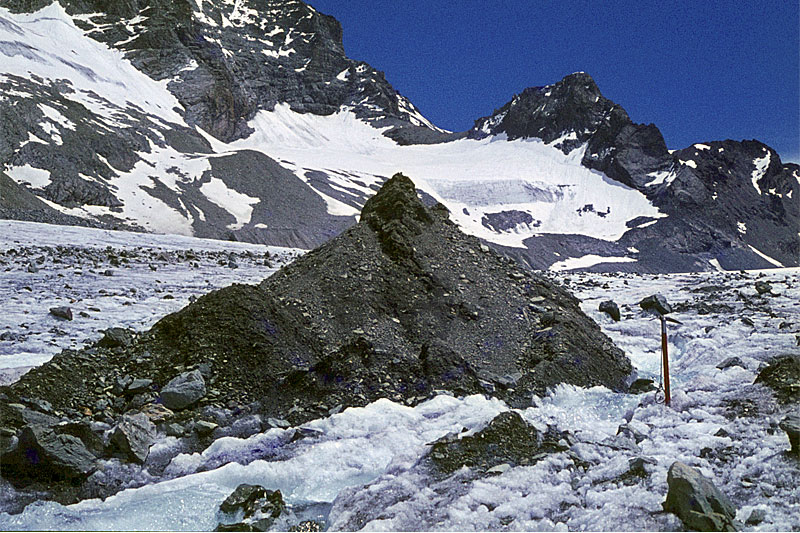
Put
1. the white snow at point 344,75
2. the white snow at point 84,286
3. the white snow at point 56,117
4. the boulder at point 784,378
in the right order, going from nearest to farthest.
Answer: the boulder at point 784,378, the white snow at point 84,286, the white snow at point 56,117, the white snow at point 344,75

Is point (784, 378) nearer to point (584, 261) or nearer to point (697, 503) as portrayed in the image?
point (697, 503)

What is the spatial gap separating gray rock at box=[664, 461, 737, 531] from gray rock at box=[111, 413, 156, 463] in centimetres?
475

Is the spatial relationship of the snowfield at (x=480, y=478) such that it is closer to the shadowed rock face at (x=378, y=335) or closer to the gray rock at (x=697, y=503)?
the gray rock at (x=697, y=503)

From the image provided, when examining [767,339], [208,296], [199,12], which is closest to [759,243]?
[767,339]

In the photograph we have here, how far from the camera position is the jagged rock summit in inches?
261

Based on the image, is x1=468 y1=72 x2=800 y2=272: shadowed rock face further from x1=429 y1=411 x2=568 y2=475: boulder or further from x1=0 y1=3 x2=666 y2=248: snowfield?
x1=429 y1=411 x2=568 y2=475: boulder

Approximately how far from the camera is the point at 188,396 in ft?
20.6

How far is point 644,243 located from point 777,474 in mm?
96464

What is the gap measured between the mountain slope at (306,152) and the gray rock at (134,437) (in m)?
42.9

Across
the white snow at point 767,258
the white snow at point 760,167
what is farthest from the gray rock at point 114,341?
the white snow at point 760,167

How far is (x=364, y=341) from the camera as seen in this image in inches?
297

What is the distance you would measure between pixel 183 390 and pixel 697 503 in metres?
5.32

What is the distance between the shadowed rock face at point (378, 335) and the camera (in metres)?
6.82

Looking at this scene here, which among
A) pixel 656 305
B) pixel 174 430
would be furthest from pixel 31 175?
pixel 656 305
